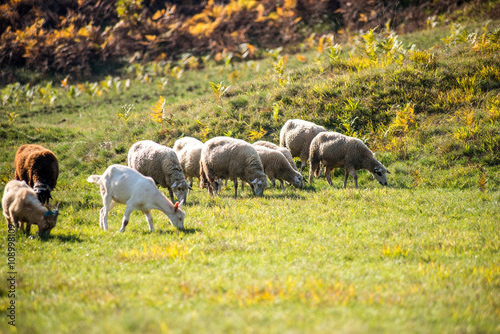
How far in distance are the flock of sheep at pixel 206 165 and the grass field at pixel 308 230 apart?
0.61 meters

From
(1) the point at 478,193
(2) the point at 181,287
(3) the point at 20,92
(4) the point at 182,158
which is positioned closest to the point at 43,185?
(4) the point at 182,158

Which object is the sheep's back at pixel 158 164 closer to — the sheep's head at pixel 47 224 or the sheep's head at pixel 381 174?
the sheep's head at pixel 47 224

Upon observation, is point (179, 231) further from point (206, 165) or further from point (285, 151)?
point (285, 151)

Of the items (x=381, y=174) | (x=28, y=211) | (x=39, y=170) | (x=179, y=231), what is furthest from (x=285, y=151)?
Answer: (x=28, y=211)

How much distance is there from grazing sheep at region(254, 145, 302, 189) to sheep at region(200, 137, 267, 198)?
72cm

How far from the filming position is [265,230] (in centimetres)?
826

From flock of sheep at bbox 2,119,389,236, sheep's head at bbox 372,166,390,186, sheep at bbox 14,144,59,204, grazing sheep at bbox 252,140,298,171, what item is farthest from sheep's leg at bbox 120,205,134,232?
sheep's head at bbox 372,166,390,186

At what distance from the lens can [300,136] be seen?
14.2m

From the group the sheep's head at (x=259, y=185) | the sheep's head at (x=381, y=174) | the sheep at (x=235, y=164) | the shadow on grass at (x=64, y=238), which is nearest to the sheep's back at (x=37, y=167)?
the shadow on grass at (x=64, y=238)

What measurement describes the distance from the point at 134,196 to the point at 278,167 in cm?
538

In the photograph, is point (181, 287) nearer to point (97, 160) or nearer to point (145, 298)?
point (145, 298)

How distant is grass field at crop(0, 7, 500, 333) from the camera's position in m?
4.63

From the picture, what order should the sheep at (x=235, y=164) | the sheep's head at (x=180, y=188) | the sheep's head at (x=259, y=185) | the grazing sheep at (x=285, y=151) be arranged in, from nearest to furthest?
the sheep's head at (x=180, y=188)
the sheep's head at (x=259, y=185)
the sheep at (x=235, y=164)
the grazing sheep at (x=285, y=151)

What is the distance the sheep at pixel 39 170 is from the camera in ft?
34.8
